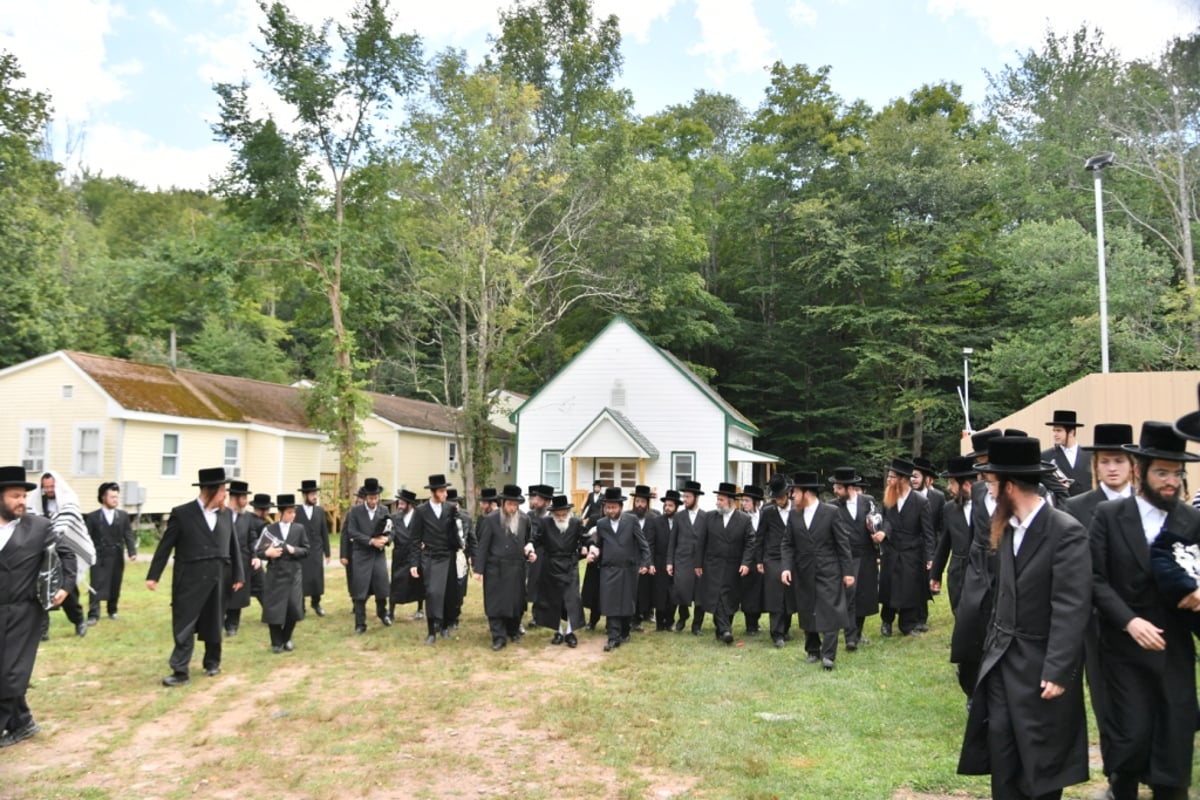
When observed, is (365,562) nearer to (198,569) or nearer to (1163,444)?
(198,569)

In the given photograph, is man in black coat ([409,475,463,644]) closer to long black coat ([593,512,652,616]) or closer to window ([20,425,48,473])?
long black coat ([593,512,652,616])

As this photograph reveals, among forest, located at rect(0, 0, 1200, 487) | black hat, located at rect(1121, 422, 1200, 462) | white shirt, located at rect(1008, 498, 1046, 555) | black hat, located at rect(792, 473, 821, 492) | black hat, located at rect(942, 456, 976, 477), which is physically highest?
forest, located at rect(0, 0, 1200, 487)

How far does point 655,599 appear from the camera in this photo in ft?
42.7

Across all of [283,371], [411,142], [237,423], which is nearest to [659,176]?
[411,142]

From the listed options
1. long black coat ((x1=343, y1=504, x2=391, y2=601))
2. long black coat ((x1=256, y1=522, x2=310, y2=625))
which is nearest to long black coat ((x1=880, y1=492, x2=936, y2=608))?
long black coat ((x1=343, y1=504, x2=391, y2=601))

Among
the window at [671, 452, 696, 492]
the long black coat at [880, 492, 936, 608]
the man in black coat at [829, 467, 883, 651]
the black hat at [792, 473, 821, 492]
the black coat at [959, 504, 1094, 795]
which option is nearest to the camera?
the black coat at [959, 504, 1094, 795]

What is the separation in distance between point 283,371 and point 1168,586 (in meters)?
46.8

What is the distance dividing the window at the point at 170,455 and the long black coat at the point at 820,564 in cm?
2227

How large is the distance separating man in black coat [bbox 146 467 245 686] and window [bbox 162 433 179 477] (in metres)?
19.4

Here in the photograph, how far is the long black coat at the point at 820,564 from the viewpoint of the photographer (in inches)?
387

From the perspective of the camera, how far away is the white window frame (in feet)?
83.6

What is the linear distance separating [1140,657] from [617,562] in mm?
7323

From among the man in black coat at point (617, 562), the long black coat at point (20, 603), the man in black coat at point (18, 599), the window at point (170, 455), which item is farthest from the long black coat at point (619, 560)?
the window at point (170, 455)

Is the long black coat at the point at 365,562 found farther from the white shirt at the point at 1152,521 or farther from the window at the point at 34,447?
the window at the point at 34,447
